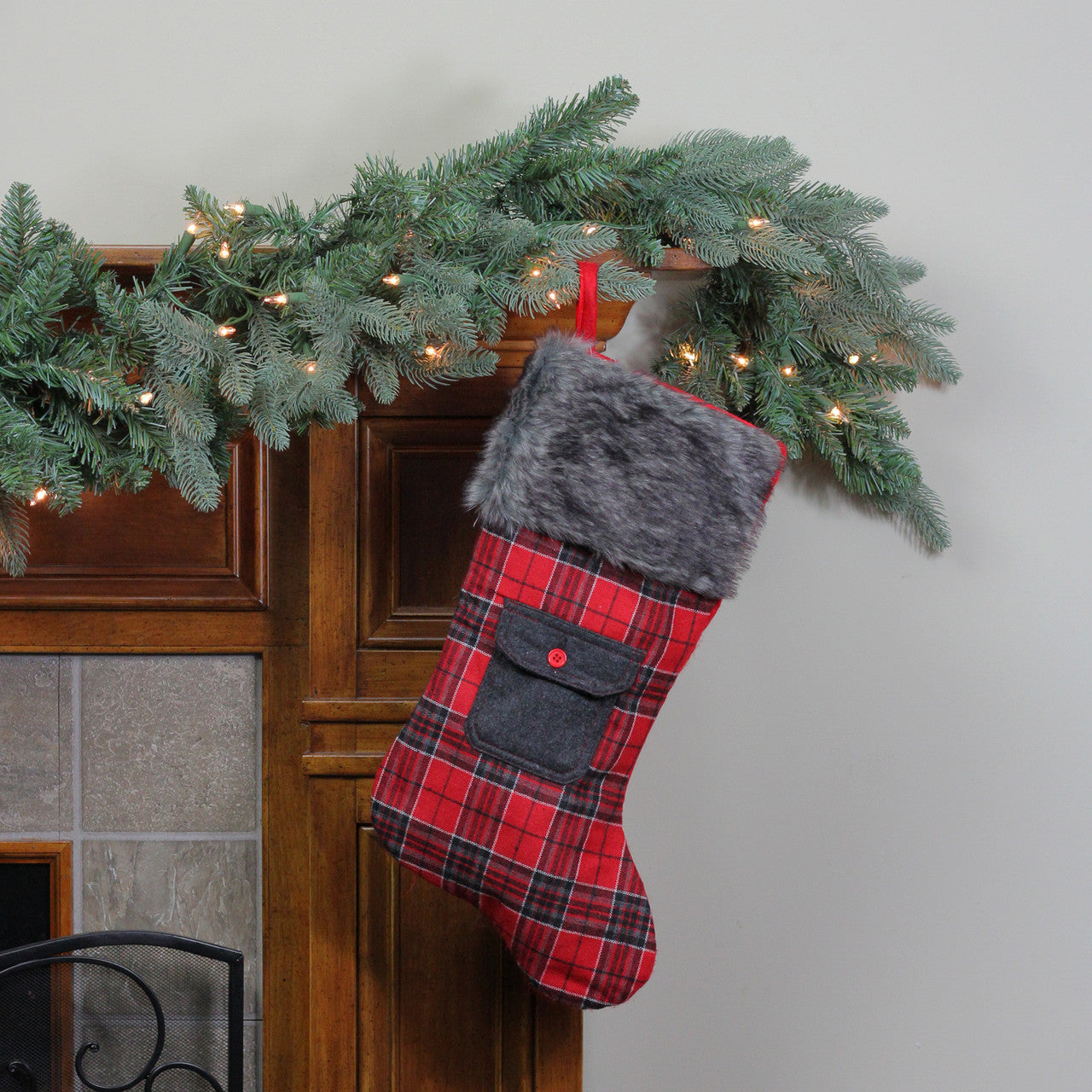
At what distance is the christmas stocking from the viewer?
0.80 m

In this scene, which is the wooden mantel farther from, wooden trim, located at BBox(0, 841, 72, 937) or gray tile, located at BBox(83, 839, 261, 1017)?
wooden trim, located at BBox(0, 841, 72, 937)

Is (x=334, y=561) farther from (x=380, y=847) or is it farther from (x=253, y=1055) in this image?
(x=253, y=1055)

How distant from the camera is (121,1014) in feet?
3.36

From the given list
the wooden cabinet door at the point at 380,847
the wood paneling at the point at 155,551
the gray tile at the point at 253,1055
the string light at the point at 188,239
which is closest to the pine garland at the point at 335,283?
the string light at the point at 188,239

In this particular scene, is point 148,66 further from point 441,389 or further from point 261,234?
point 441,389

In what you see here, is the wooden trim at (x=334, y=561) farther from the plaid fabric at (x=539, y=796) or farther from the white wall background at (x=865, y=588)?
the white wall background at (x=865, y=588)

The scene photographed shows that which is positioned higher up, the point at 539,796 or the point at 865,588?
the point at 865,588

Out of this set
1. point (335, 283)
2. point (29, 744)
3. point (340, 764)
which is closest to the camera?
point (335, 283)

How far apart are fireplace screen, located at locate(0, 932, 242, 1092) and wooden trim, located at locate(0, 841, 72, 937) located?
0.40 feet

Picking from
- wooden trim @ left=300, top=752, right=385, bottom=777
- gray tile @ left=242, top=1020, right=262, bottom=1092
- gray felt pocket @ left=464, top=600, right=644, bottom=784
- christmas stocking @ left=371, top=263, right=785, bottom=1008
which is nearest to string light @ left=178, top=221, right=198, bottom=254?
christmas stocking @ left=371, top=263, right=785, bottom=1008

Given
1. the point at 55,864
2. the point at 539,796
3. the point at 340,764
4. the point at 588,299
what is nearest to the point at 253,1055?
the point at 55,864

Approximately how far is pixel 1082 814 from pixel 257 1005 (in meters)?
1.16

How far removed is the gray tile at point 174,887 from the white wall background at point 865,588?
1.67 feet

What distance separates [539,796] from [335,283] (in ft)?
1.76
